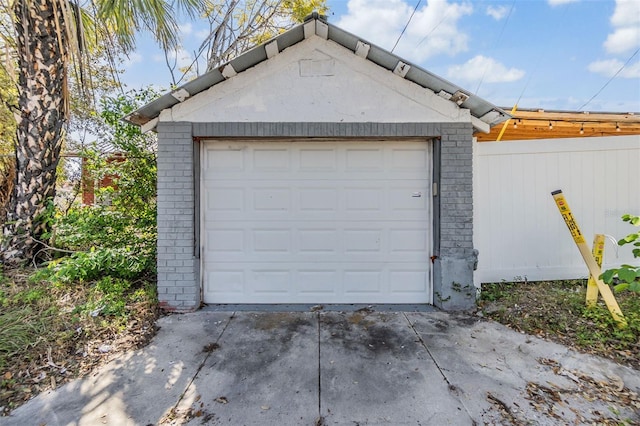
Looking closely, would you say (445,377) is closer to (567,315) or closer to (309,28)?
(567,315)

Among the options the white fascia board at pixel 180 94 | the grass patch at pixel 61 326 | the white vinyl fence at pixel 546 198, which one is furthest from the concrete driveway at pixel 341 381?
the white fascia board at pixel 180 94

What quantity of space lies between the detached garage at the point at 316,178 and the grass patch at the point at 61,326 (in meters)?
0.55

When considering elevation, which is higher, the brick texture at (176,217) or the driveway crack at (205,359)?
the brick texture at (176,217)

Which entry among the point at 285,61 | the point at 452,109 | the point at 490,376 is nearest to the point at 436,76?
the point at 452,109

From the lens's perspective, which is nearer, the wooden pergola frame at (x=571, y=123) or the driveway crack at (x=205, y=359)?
the driveway crack at (x=205, y=359)

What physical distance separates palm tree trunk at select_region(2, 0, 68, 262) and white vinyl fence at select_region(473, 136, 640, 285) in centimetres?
635

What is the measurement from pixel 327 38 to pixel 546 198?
4.01 metres

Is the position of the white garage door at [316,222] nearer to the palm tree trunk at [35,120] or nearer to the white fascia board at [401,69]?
the white fascia board at [401,69]

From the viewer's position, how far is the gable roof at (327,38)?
3.88 m

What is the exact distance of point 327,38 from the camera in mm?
4066

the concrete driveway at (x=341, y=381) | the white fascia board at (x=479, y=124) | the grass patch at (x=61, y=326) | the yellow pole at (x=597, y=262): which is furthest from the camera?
the white fascia board at (x=479, y=124)

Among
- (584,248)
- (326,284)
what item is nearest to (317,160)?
(326,284)

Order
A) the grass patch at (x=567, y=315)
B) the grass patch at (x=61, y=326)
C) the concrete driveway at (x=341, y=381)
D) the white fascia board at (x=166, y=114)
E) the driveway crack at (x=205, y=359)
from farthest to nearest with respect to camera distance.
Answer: the white fascia board at (x=166, y=114) → the grass patch at (x=567, y=315) → the grass patch at (x=61, y=326) → the driveway crack at (x=205, y=359) → the concrete driveway at (x=341, y=381)

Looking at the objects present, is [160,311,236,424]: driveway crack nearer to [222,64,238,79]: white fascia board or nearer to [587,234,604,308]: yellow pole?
[222,64,238,79]: white fascia board
